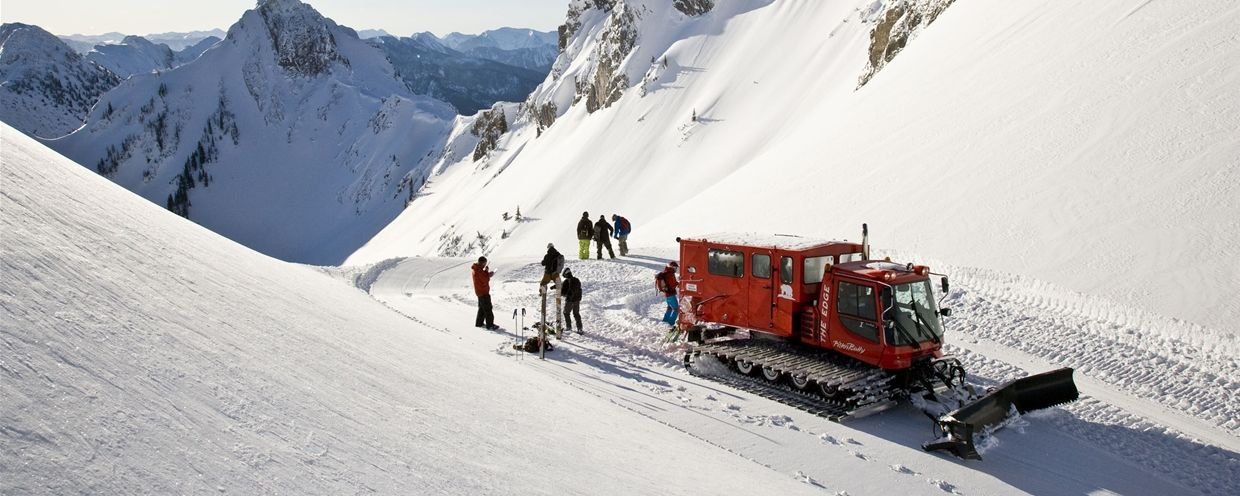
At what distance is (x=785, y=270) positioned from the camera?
483 inches

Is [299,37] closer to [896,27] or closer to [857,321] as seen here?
[896,27]

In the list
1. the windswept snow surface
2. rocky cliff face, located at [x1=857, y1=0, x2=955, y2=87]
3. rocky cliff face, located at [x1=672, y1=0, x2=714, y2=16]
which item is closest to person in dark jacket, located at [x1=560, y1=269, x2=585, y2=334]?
the windswept snow surface

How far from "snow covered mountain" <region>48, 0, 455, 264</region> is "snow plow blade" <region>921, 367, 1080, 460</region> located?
107 metres

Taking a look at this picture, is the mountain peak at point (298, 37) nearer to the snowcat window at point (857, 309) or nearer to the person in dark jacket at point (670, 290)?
the person in dark jacket at point (670, 290)

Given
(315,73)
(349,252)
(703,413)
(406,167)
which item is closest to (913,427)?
(703,413)

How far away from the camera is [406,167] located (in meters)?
125

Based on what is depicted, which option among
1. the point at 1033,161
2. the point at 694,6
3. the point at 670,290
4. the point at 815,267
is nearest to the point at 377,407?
the point at 815,267

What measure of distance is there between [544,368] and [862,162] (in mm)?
17274

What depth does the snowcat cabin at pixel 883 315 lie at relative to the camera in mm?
10898

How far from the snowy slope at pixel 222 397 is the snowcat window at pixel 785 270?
187 inches

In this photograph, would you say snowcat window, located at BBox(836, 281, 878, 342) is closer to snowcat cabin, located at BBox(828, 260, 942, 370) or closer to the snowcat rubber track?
snowcat cabin, located at BBox(828, 260, 942, 370)

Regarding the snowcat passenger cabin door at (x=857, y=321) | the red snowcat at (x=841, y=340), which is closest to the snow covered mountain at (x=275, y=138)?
the red snowcat at (x=841, y=340)

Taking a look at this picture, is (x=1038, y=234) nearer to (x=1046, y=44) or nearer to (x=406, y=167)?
(x=1046, y=44)

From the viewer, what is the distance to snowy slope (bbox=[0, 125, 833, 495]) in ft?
11.6
